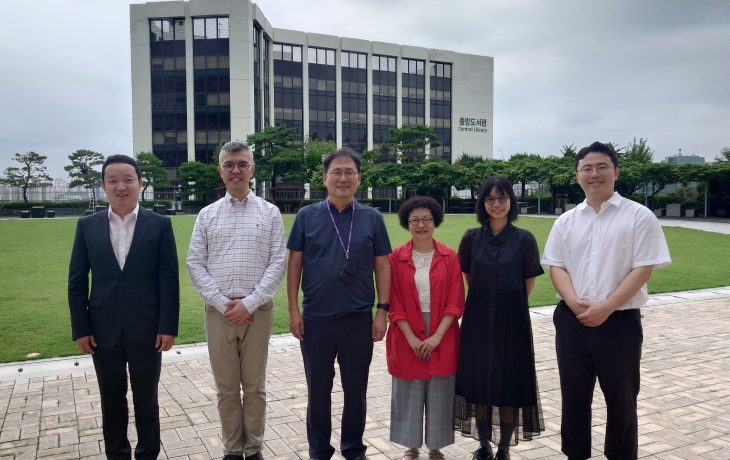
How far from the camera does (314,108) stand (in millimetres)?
58031

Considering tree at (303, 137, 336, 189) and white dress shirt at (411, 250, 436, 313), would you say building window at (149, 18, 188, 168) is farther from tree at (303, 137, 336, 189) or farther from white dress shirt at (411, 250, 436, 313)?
white dress shirt at (411, 250, 436, 313)

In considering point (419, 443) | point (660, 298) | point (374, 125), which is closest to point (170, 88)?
point (374, 125)

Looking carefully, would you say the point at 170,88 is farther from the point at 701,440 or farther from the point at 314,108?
the point at 701,440

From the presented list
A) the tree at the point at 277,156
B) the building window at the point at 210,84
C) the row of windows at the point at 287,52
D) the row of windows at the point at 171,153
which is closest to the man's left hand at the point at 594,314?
the tree at the point at 277,156

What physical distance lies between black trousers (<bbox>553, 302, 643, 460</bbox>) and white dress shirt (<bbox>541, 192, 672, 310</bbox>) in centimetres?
16

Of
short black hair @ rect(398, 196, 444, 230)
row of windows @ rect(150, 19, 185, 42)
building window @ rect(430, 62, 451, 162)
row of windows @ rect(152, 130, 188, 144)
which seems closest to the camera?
short black hair @ rect(398, 196, 444, 230)

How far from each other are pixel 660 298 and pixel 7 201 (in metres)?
50.1

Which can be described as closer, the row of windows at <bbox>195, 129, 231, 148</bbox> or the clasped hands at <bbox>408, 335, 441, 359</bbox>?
the clasped hands at <bbox>408, 335, 441, 359</bbox>

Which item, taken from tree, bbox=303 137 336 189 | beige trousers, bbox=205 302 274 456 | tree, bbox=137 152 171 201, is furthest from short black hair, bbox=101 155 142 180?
tree, bbox=137 152 171 201

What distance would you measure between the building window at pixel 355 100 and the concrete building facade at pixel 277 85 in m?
0.11

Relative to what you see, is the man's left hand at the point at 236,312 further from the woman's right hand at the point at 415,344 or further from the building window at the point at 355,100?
the building window at the point at 355,100

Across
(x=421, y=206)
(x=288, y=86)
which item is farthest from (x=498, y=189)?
(x=288, y=86)

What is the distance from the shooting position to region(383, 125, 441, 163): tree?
51906 mm

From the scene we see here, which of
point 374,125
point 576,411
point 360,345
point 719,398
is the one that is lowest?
point 719,398
